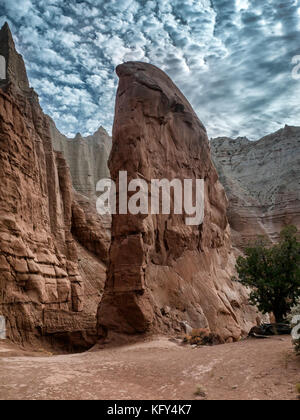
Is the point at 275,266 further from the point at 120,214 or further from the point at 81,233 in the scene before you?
the point at 81,233

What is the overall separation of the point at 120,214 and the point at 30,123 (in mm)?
18152

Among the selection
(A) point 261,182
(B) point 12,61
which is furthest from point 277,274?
(A) point 261,182

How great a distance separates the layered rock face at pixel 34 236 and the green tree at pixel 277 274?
13196mm

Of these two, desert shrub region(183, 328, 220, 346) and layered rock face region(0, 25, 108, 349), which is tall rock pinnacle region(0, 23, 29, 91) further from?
desert shrub region(183, 328, 220, 346)

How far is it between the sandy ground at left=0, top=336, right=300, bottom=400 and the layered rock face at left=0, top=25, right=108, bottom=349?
38.7 ft

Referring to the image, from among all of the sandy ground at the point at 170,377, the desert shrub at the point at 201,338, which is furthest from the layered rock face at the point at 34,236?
the sandy ground at the point at 170,377

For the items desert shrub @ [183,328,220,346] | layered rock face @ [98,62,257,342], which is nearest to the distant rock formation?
layered rock face @ [98,62,257,342]

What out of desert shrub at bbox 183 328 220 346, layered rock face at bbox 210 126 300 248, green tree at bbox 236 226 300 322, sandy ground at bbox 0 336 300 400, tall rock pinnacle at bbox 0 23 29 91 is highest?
tall rock pinnacle at bbox 0 23 29 91

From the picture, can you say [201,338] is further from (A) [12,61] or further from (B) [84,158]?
(B) [84,158]

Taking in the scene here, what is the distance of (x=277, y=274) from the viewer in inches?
581

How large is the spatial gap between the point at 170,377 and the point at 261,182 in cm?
4861

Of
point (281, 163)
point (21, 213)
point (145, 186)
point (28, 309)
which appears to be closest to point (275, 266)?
point (145, 186)

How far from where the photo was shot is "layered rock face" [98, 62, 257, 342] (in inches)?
627

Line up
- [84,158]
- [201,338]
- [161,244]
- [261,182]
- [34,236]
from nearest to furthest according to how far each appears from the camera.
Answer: [201,338] → [161,244] → [34,236] → [261,182] → [84,158]
